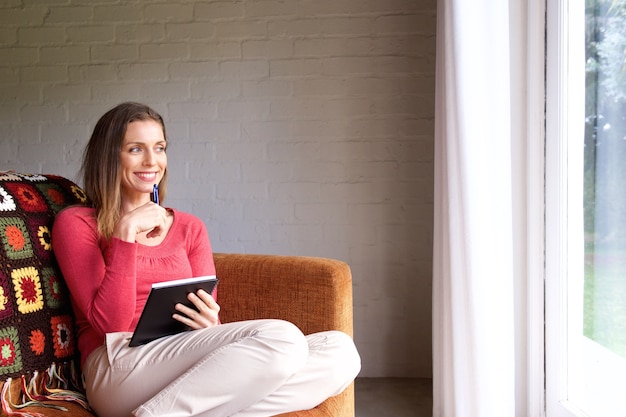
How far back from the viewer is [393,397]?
2.78 meters

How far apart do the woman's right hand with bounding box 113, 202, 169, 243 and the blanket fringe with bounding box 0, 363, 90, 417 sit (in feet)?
1.28

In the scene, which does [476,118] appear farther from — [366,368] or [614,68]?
[366,368]

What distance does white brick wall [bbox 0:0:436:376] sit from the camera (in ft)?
9.74

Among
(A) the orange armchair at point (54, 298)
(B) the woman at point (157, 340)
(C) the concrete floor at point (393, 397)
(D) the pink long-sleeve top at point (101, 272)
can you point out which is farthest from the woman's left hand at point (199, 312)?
(C) the concrete floor at point (393, 397)

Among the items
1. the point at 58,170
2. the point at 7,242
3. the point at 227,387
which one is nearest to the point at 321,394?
the point at 227,387

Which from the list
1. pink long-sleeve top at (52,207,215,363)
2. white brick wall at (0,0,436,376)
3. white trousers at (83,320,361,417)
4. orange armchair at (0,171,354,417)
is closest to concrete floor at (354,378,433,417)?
white brick wall at (0,0,436,376)

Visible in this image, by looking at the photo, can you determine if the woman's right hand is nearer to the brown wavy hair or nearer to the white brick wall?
the brown wavy hair

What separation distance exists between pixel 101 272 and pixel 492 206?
118 centimetres

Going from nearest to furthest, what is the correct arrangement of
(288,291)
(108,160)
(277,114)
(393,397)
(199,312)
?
1. (199,312)
2. (108,160)
3. (288,291)
4. (393,397)
5. (277,114)

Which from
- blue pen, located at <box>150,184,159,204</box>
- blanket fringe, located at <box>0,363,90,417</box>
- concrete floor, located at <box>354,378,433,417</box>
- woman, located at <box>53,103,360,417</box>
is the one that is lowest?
concrete floor, located at <box>354,378,433,417</box>

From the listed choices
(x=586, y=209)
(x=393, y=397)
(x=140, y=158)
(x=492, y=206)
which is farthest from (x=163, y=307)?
(x=393, y=397)

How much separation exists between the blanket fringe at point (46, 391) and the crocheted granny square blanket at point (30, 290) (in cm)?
1

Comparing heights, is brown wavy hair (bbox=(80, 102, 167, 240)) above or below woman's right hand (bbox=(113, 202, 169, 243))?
above

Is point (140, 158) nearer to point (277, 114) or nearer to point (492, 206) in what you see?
point (492, 206)
